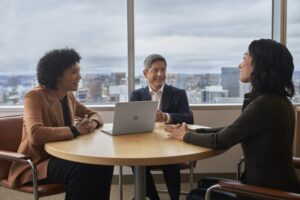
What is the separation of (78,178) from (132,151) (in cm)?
46

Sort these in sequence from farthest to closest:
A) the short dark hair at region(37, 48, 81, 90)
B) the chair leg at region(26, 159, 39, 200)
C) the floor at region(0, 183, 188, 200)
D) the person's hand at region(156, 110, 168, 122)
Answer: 1. the floor at region(0, 183, 188, 200)
2. the person's hand at region(156, 110, 168, 122)
3. the short dark hair at region(37, 48, 81, 90)
4. the chair leg at region(26, 159, 39, 200)

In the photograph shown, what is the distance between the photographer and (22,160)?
1.88m

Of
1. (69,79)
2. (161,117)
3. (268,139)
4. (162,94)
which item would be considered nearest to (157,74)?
(162,94)

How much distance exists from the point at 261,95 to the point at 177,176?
47.0 inches

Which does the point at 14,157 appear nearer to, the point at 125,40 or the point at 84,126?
the point at 84,126

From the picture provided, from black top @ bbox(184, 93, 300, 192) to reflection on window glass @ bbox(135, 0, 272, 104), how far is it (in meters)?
2.03

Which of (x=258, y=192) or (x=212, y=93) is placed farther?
(x=212, y=93)

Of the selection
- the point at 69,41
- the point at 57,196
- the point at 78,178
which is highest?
the point at 69,41

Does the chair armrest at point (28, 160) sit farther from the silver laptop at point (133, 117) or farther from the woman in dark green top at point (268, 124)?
the woman in dark green top at point (268, 124)

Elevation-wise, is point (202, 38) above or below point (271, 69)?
above

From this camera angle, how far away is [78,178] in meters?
1.95

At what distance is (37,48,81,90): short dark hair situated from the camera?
2250 millimetres

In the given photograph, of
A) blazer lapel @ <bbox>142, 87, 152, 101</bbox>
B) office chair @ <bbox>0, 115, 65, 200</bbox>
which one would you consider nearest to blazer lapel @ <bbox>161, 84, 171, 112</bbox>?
blazer lapel @ <bbox>142, 87, 152, 101</bbox>

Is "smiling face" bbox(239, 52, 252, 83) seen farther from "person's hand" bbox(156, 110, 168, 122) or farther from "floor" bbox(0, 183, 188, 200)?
"floor" bbox(0, 183, 188, 200)
